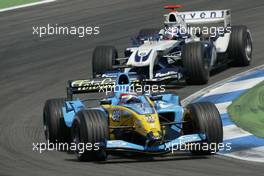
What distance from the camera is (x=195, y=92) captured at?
18047mm

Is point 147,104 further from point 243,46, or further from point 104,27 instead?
point 104,27

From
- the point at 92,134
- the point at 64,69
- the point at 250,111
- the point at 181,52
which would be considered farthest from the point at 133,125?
the point at 64,69

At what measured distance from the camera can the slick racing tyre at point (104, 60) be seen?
18.9 meters

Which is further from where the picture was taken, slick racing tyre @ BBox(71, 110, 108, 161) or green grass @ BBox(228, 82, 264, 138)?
green grass @ BBox(228, 82, 264, 138)

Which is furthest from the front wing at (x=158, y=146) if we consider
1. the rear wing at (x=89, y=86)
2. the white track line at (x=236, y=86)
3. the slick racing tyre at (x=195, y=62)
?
the slick racing tyre at (x=195, y=62)

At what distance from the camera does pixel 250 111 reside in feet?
49.7

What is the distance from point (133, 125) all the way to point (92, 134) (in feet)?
2.44

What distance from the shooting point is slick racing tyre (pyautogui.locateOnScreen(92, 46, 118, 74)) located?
18.9 meters

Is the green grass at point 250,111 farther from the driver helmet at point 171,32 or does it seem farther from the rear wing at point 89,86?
the driver helmet at point 171,32

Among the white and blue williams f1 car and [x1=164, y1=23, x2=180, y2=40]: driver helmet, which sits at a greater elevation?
[x1=164, y1=23, x2=180, y2=40]: driver helmet

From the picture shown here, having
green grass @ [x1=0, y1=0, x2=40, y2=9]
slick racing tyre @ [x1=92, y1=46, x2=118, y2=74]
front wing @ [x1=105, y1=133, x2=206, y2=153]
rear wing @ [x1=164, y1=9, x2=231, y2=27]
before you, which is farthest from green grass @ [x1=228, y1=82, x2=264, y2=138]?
green grass @ [x1=0, y1=0, x2=40, y2=9]

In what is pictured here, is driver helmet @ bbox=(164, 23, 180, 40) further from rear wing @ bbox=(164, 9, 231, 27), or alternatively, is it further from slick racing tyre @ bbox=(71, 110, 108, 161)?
slick racing tyre @ bbox=(71, 110, 108, 161)

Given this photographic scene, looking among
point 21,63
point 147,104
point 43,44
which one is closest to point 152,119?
point 147,104

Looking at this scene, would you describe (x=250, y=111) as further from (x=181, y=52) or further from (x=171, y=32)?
(x=171, y=32)
